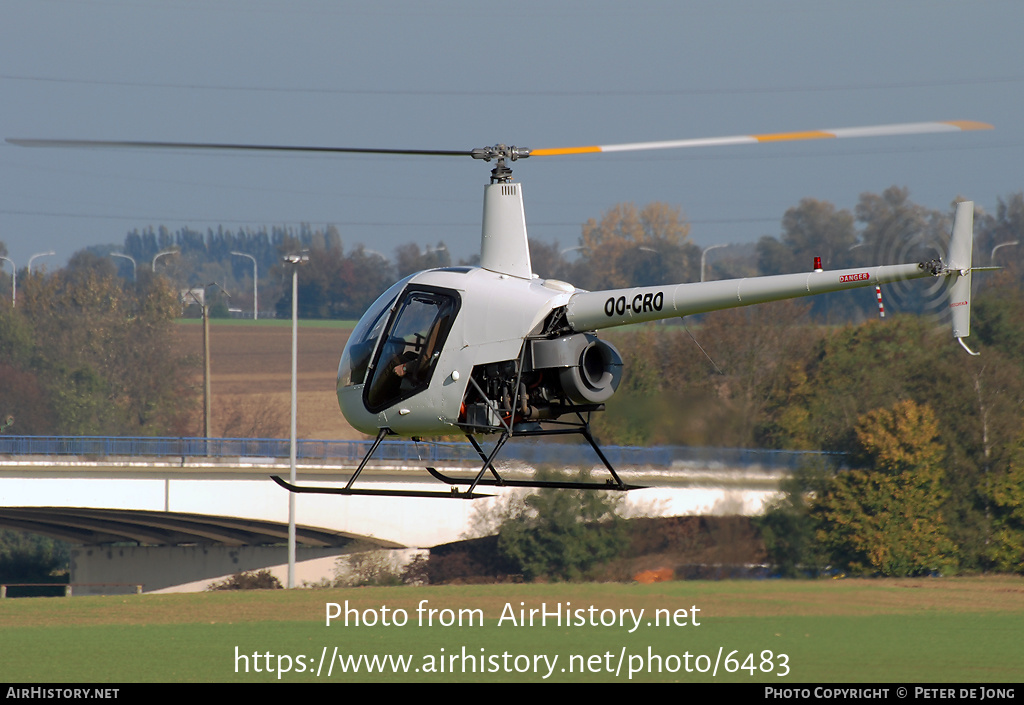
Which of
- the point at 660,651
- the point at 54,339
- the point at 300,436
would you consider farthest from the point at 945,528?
the point at 54,339

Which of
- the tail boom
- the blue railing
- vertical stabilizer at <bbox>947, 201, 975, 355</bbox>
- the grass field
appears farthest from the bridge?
vertical stabilizer at <bbox>947, 201, 975, 355</bbox>

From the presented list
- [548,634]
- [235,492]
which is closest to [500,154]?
[548,634]

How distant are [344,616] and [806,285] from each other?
2997 centimetres

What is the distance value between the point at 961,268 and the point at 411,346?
20.5 ft

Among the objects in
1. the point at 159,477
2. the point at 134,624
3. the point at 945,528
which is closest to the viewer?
the point at 134,624

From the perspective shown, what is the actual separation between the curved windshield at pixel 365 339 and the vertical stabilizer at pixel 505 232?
3.48 ft

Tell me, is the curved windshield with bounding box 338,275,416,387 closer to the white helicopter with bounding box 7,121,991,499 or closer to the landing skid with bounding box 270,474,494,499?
the white helicopter with bounding box 7,121,991,499

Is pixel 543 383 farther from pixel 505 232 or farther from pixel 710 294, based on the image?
pixel 710 294

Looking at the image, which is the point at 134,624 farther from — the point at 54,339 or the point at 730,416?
the point at 54,339

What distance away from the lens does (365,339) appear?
15328mm

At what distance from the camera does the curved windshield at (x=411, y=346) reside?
48.4 feet

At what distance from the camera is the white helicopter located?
13.8 meters
